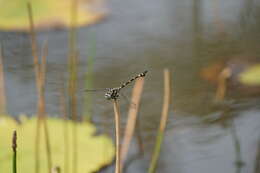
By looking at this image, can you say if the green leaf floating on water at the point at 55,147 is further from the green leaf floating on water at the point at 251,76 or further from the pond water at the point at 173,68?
the green leaf floating on water at the point at 251,76

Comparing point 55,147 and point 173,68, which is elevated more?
point 173,68

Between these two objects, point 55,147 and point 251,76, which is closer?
point 55,147

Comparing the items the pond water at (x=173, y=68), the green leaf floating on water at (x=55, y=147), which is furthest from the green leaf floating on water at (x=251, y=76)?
the green leaf floating on water at (x=55, y=147)

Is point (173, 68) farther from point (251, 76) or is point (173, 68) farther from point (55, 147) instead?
point (55, 147)

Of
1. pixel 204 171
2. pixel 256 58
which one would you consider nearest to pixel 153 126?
pixel 204 171

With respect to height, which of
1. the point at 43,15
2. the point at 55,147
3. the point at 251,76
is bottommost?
the point at 55,147

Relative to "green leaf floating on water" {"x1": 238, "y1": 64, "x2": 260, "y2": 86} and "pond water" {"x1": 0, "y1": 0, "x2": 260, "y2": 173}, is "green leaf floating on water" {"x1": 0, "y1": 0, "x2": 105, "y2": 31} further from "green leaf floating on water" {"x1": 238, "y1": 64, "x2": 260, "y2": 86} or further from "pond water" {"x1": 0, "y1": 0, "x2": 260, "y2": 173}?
"green leaf floating on water" {"x1": 238, "y1": 64, "x2": 260, "y2": 86}

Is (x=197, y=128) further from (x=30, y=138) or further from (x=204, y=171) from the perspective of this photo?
(x=30, y=138)

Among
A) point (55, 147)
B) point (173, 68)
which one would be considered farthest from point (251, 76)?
point (55, 147)
